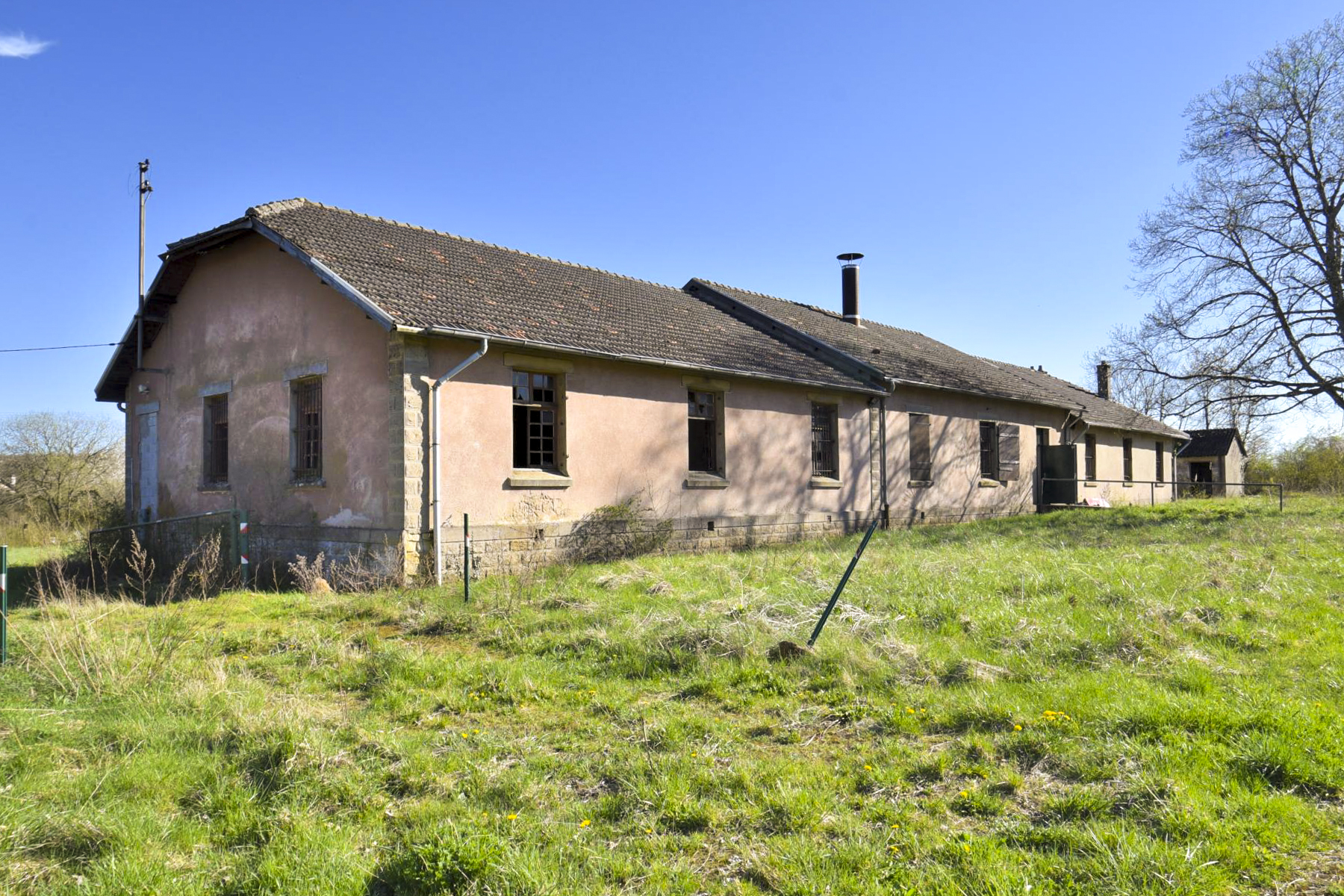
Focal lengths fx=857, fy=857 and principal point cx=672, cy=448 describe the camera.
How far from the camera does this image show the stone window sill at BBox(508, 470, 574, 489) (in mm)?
11977

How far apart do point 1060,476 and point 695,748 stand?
2307 cm

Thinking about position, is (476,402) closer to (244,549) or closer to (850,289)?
(244,549)

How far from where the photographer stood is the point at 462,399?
11477 millimetres

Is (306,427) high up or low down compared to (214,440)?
up

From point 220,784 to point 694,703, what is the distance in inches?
112

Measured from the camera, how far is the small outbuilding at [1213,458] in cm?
4312

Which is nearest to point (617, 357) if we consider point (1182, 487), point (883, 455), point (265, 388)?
point (265, 388)

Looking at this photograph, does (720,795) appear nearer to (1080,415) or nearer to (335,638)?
(335,638)

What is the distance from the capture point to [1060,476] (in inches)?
985

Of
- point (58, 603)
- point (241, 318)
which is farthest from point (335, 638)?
point (241, 318)

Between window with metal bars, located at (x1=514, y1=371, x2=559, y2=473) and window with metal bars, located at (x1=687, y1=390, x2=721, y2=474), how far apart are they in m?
3.16

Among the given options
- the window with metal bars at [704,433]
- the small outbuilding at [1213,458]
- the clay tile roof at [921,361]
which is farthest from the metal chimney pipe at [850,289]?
the small outbuilding at [1213,458]

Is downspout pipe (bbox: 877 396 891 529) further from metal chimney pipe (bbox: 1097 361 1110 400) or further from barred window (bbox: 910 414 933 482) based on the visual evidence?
metal chimney pipe (bbox: 1097 361 1110 400)

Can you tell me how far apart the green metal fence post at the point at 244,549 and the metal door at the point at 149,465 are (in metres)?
3.94
